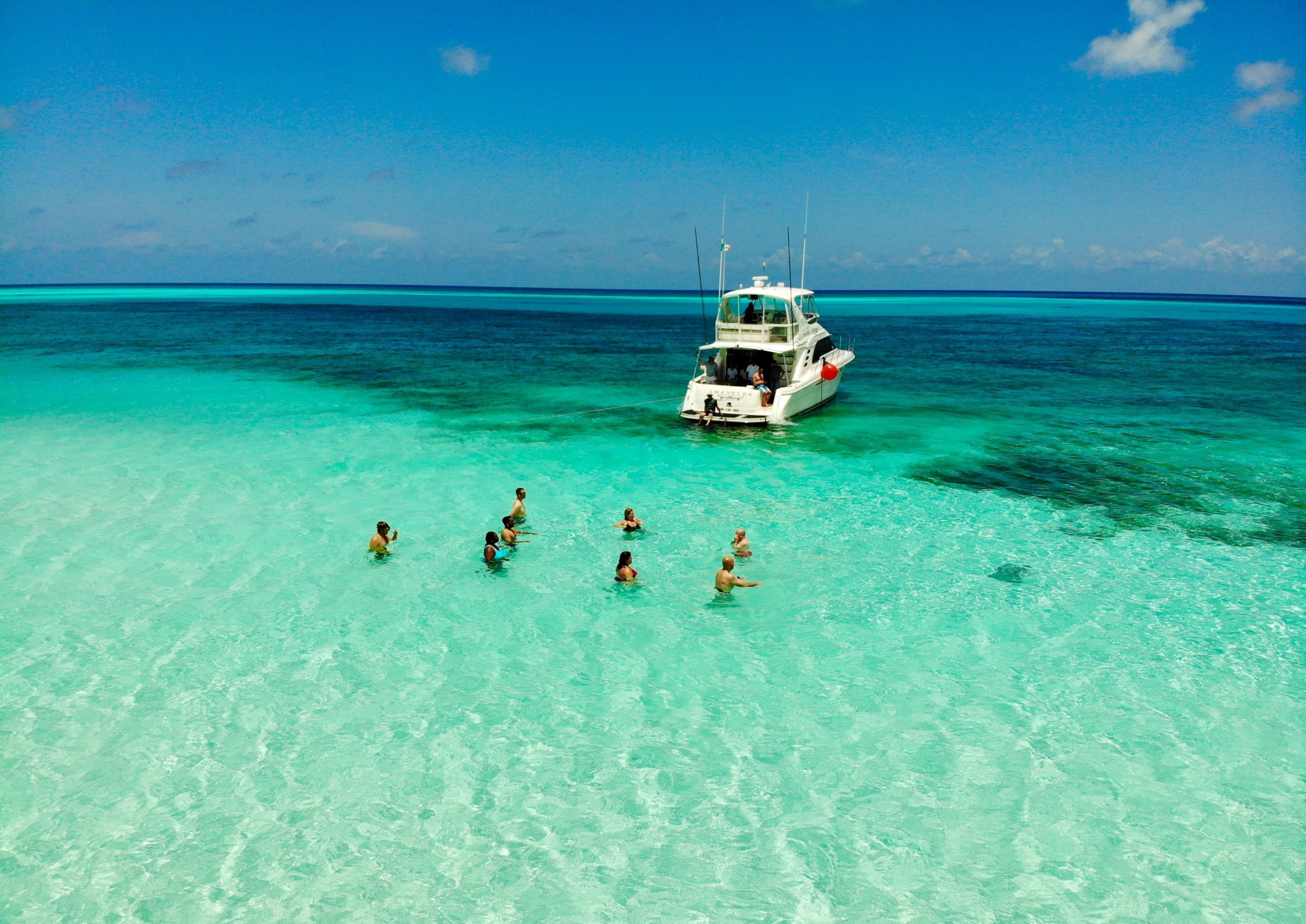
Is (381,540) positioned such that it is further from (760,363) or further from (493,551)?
(760,363)

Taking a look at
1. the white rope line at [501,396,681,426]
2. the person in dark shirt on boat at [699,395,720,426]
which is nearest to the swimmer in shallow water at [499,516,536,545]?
the person in dark shirt on boat at [699,395,720,426]

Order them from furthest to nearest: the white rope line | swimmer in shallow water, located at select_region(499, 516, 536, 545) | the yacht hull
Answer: the white rope line < the yacht hull < swimmer in shallow water, located at select_region(499, 516, 536, 545)

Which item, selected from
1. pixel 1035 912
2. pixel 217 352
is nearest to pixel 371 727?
pixel 1035 912

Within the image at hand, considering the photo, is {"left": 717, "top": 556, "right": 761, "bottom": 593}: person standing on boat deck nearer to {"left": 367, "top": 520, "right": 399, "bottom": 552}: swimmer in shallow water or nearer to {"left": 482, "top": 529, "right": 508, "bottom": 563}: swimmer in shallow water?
{"left": 482, "top": 529, "right": 508, "bottom": 563}: swimmer in shallow water

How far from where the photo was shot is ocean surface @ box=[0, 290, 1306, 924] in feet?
19.7

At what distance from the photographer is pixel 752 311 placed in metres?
22.5

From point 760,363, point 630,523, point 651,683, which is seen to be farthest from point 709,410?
point 651,683

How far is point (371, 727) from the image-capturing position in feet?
25.6

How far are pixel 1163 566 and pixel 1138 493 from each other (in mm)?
4548

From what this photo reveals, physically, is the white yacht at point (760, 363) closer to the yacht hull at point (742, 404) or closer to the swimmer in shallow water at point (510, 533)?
the yacht hull at point (742, 404)

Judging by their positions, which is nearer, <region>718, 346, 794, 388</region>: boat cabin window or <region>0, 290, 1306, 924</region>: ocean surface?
<region>0, 290, 1306, 924</region>: ocean surface

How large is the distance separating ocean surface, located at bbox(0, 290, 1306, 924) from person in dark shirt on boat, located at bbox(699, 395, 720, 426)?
924mm

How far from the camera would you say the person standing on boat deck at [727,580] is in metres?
10.7

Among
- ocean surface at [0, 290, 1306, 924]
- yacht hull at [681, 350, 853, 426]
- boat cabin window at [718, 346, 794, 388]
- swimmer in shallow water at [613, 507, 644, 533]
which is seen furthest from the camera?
boat cabin window at [718, 346, 794, 388]
